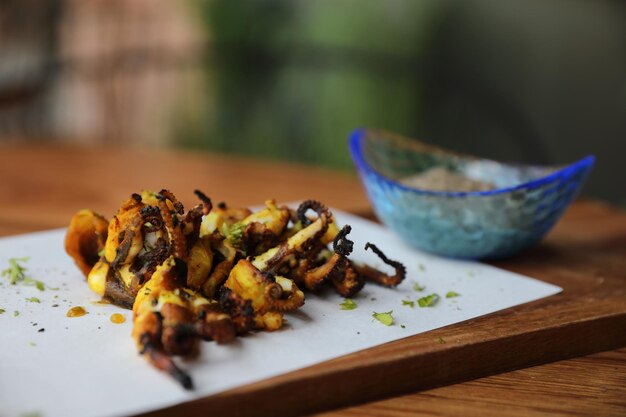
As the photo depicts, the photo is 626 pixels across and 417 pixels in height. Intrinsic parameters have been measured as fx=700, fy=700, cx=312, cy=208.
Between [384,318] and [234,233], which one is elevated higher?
[234,233]

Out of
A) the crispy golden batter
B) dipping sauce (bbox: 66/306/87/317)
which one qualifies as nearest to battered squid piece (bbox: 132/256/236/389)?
the crispy golden batter

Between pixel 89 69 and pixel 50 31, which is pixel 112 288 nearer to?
pixel 50 31

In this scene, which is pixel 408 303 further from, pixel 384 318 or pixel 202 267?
pixel 202 267

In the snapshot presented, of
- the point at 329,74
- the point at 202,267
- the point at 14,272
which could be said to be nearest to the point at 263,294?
the point at 202,267

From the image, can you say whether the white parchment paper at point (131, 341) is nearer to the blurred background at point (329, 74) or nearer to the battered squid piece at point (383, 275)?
the battered squid piece at point (383, 275)

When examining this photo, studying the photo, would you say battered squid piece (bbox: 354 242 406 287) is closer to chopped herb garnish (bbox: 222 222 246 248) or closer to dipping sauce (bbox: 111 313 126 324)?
chopped herb garnish (bbox: 222 222 246 248)

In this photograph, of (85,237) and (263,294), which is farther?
(85,237)
